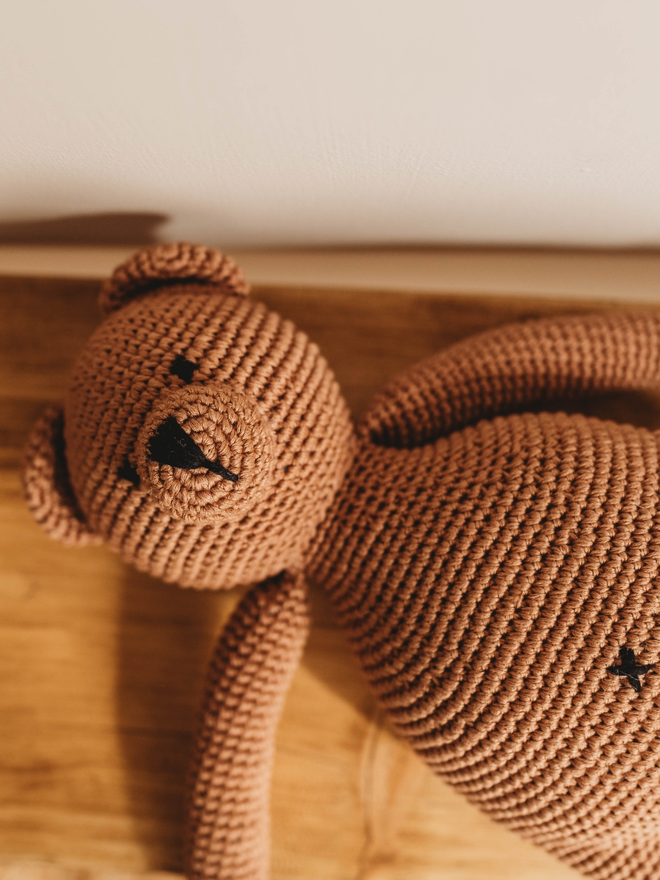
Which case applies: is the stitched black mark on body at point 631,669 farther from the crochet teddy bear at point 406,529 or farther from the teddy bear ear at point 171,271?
the teddy bear ear at point 171,271

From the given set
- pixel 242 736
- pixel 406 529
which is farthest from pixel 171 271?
pixel 242 736

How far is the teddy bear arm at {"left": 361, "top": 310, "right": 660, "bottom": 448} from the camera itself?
0.49 metres

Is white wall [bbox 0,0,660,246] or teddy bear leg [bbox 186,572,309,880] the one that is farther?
teddy bear leg [bbox 186,572,309,880]

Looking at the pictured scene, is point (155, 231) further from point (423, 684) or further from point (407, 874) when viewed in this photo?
point (407, 874)

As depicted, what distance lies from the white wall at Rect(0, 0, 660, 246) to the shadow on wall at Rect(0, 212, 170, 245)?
1 cm

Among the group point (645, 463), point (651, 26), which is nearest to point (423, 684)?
point (645, 463)

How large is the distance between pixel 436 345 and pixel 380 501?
0.21m

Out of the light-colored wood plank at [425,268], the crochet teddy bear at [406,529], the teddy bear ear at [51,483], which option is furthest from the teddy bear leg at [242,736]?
the light-colored wood plank at [425,268]

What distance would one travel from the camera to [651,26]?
35 centimetres

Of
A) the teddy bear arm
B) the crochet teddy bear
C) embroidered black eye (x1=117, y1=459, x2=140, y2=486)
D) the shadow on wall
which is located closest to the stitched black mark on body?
the crochet teddy bear

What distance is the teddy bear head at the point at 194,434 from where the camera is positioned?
1.12 feet

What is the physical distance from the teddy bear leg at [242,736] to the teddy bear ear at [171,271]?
246 mm

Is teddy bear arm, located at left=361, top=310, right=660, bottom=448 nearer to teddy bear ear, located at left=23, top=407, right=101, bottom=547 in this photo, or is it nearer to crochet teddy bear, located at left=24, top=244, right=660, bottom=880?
crochet teddy bear, located at left=24, top=244, right=660, bottom=880

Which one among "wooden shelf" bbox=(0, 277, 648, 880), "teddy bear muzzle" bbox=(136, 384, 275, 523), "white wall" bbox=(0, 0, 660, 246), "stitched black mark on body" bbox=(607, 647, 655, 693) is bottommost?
"wooden shelf" bbox=(0, 277, 648, 880)
